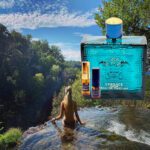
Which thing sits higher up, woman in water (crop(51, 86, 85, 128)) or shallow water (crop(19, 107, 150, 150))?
woman in water (crop(51, 86, 85, 128))

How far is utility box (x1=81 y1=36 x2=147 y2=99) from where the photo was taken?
611 centimetres

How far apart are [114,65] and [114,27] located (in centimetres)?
71

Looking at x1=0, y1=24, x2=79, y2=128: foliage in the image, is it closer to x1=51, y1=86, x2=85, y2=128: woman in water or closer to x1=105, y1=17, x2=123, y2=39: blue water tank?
x1=51, y1=86, x2=85, y2=128: woman in water

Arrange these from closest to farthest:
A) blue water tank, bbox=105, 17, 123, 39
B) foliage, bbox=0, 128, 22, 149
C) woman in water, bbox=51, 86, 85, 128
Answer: blue water tank, bbox=105, 17, 123, 39 < woman in water, bbox=51, 86, 85, 128 < foliage, bbox=0, 128, 22, 149

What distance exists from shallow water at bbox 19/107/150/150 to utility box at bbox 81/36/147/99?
3467 millimetres

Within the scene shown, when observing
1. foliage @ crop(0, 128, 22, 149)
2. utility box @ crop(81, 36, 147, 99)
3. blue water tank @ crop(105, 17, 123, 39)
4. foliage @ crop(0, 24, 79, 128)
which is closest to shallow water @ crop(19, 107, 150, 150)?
foliage @ crop(0, 128, 22, 149)

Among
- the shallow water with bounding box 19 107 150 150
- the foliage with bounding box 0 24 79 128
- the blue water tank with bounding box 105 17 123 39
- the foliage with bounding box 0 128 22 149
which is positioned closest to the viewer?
the blue water tank with bounding box 105 17 123 39

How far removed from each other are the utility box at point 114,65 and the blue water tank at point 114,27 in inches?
9.1

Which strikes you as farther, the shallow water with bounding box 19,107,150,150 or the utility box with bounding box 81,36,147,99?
the shallow water with bounding box 19,107,150,150

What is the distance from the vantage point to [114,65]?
20.1 feet

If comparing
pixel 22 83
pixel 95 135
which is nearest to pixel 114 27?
pixel 95 135

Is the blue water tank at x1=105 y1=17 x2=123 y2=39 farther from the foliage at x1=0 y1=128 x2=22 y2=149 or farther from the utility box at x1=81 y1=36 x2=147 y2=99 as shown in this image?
the foliage at x1=0 y1=128 x2=22 y2=149

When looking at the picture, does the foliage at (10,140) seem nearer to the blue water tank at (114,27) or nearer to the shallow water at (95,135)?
the shallow water at (95,135)

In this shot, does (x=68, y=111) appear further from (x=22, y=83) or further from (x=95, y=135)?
(x=22, y=83)
